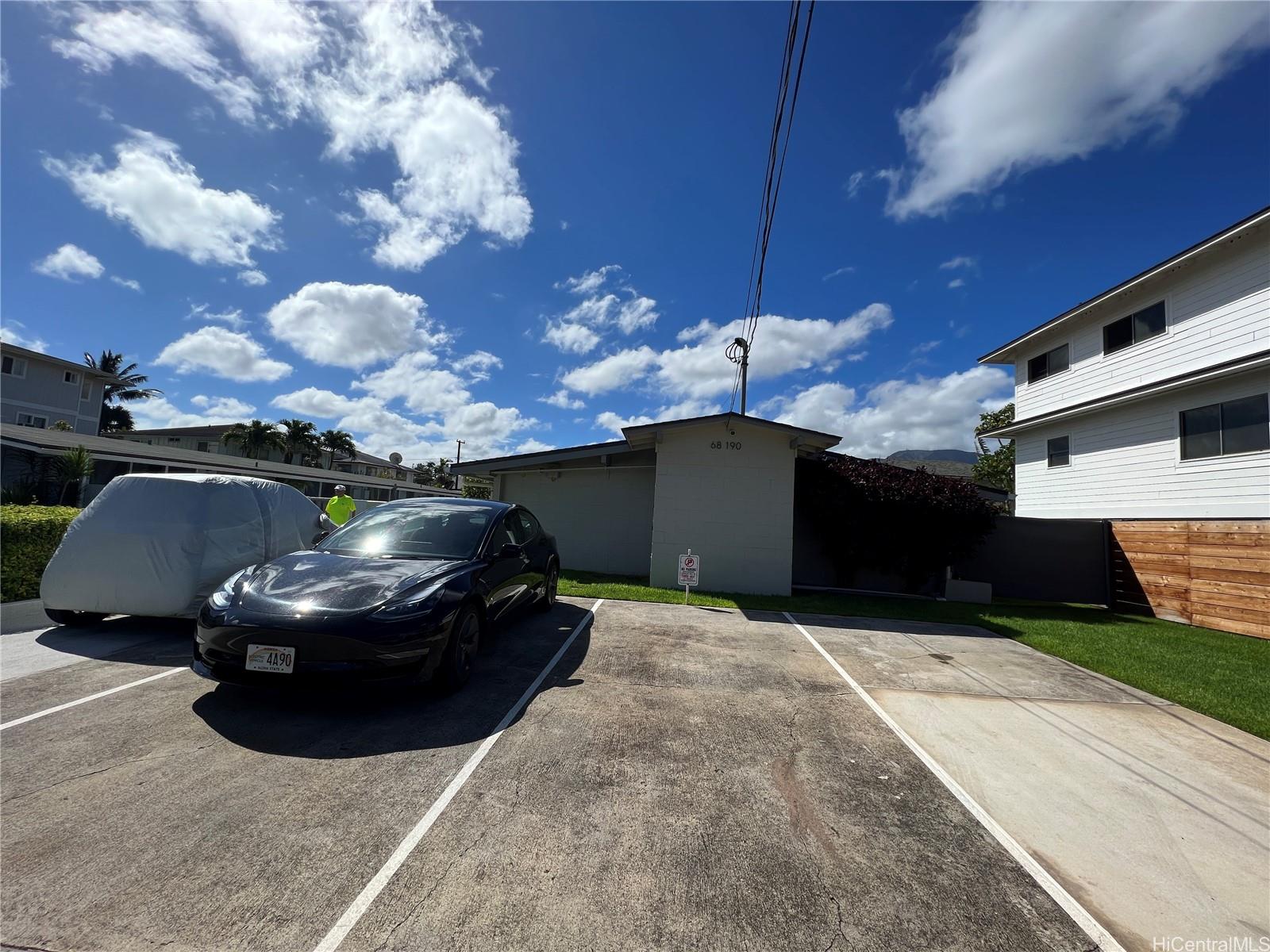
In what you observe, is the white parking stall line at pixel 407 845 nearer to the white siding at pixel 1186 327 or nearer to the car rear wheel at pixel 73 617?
the car rear wheel at pixel 73 617

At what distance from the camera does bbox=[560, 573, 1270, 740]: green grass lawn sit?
5.33m

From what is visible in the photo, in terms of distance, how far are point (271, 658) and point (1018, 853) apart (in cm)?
440

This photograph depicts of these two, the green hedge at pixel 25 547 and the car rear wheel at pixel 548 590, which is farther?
the car rear wheel at pixel 548 590

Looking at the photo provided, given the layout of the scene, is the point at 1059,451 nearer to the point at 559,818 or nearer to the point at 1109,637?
the point at 1109,637

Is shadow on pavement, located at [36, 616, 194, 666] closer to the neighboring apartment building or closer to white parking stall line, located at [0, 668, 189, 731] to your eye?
white parking stall line, located at [0, 668, 189, 731]

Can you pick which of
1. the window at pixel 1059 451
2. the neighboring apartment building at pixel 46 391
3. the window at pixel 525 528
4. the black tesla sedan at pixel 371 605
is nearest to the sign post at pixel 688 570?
the window at pixel 525 528

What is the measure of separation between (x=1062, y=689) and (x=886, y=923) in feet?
15.4

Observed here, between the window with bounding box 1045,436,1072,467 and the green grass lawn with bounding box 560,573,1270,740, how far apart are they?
3.89 metres

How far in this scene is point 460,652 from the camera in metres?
4.23

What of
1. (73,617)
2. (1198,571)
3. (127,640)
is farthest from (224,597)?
(1198,571)

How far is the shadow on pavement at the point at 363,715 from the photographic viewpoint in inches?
129

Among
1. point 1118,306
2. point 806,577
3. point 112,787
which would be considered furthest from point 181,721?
point 1118,306

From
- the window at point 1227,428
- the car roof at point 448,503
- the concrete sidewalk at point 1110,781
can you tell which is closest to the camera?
the concrete sidewalk at point 1110,781

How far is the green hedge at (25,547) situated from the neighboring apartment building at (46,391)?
959 inches
